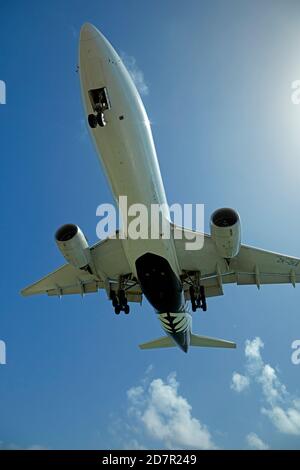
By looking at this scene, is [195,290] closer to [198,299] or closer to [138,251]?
[198,299]

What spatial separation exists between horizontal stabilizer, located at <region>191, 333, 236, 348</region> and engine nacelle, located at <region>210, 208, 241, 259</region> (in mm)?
7860

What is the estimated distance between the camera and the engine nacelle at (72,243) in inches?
584

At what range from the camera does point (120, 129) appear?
12133 mm

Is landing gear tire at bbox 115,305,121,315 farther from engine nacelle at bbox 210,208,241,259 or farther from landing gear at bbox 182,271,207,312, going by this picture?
engine nacelle at bbox 210,208,241,259

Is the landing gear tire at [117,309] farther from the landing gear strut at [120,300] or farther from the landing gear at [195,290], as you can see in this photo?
the landing gear at [195,290]

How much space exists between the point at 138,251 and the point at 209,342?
8.69 meters

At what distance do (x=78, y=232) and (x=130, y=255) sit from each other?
7.05 feet

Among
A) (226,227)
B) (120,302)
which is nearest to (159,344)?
(120,302)

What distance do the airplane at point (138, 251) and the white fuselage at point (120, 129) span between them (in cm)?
3

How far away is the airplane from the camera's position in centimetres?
1189

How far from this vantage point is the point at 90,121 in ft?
39.2

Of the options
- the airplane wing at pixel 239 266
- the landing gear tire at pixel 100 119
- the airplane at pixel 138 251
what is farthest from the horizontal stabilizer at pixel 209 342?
the landing gear tire at pixel 100 119

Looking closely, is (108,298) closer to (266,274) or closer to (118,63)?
(266,274)

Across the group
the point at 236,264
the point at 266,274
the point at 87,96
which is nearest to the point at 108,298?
the point at 236,264
